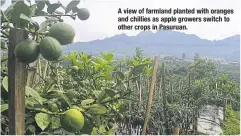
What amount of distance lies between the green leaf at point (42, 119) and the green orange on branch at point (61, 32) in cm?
23

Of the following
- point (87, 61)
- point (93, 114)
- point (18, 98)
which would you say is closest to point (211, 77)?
point (87, 61)

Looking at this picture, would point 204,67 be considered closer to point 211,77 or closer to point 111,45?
point 211,77

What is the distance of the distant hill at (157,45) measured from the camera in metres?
1.39

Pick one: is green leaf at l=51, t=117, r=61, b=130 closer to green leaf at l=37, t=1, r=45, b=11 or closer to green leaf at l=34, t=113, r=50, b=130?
green leaf at l=34, t=113, r=50, b=130

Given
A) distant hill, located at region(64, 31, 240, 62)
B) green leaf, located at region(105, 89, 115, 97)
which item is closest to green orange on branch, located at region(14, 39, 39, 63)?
green leaf, located at region(105, 89, 115, 97)

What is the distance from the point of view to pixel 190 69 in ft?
12.5

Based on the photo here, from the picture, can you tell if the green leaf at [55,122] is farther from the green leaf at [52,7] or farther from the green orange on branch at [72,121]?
the green leaf at [52,7]

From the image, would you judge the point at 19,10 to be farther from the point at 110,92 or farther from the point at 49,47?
the point at 110,92

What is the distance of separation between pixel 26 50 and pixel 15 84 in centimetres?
6

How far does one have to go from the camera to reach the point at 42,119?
732 mm

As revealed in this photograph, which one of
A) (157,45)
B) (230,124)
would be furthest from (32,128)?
(230,124)

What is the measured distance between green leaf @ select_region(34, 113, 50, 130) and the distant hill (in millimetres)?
326

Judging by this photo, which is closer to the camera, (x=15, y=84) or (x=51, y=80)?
(x=15, y=84)

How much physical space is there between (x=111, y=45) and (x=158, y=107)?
135 centimetres
